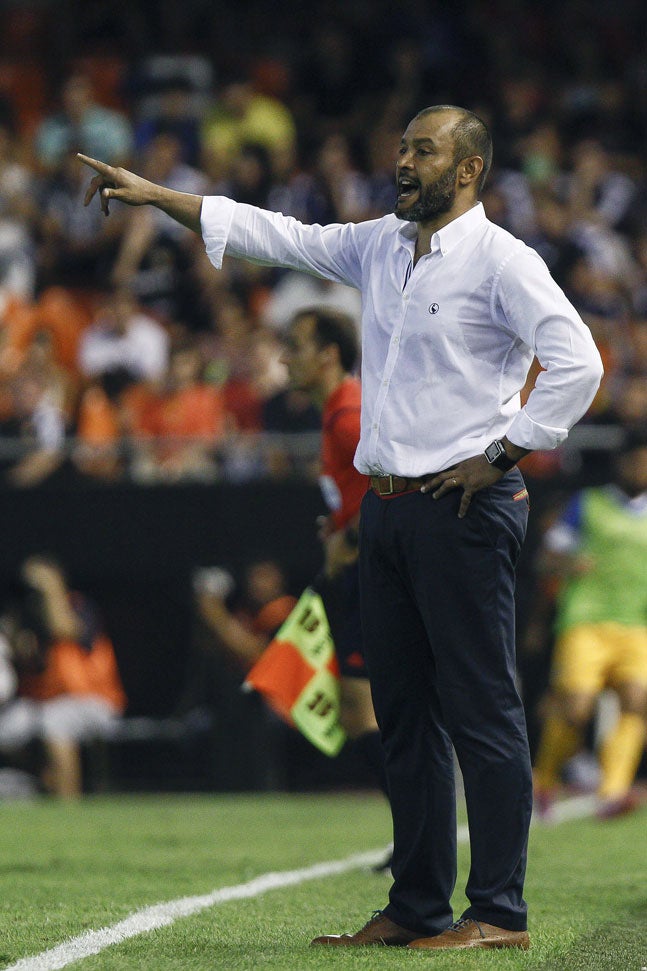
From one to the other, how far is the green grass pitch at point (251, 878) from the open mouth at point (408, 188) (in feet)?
6.74

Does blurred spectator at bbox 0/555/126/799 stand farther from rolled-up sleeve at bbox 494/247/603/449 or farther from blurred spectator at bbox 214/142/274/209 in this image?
rolled-up sleeve at bbox 494/247/603/449

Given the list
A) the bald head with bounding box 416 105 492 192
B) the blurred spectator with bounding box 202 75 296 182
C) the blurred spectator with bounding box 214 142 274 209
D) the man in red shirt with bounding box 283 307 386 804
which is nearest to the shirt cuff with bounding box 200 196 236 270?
the bald head with bounding box 416 105 492 192

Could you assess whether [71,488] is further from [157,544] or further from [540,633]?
[540,633]

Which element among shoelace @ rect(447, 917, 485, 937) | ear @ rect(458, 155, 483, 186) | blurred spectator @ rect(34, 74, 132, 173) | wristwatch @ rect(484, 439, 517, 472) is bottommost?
shoelace @ rect(447, 917, 485, 937)

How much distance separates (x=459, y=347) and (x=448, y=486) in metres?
0.39

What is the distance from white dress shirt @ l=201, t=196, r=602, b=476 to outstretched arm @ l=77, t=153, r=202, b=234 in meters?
0.05

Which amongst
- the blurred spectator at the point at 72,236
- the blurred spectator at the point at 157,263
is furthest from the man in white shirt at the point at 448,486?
the blurred spectator at the point at 72,236

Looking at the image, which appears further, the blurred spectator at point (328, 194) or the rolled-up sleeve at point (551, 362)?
the blurred spectator at point (328, 194)

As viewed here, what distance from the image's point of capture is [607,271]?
1373 centimetres

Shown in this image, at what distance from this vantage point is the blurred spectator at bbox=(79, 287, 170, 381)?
1305cm

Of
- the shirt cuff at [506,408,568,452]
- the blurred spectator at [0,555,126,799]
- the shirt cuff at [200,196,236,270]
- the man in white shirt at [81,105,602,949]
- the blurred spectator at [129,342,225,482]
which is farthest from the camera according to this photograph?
the blurred spectator at [0,555,126,799]

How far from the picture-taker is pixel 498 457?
445 centimetres

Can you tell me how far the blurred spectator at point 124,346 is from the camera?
13.1m

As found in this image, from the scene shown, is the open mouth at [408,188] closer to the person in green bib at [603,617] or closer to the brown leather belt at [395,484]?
the brown leather belt at [395,484]
